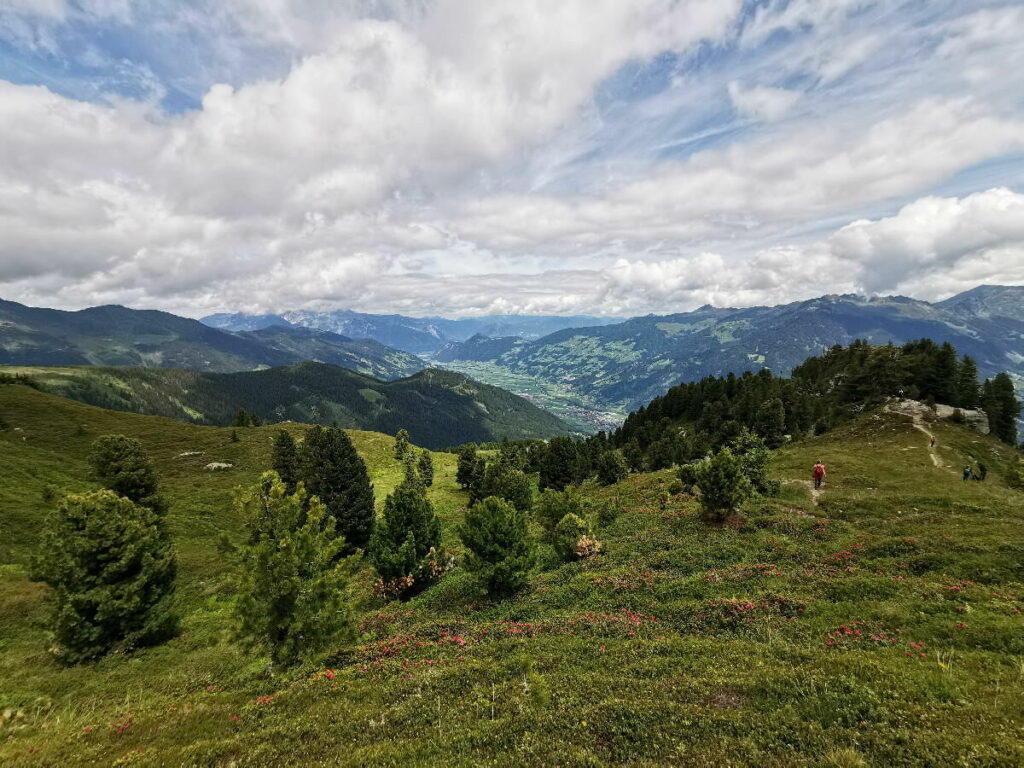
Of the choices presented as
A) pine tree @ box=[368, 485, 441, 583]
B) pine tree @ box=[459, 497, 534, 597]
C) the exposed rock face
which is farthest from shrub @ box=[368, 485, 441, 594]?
the exposed rock face

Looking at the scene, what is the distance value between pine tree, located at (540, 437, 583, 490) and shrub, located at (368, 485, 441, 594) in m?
49.4

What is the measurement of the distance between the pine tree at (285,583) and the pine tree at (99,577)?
11.5m

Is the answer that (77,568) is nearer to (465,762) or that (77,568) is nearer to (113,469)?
(113,469)

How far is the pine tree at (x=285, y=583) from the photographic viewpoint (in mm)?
19672

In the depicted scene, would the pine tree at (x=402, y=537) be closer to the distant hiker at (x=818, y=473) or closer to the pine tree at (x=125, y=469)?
the pine tree at (x=125, y=469)

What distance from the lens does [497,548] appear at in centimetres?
3164

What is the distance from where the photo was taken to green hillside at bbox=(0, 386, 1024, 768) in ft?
35.2

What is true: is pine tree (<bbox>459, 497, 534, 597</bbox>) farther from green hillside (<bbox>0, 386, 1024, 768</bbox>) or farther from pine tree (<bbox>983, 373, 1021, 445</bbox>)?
pine tree (<bbox>983, 373, 1021, 445</bbox>)

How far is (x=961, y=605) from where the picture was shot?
Result: 17547mm

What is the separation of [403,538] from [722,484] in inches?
1170

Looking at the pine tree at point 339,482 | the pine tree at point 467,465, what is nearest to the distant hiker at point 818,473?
the pine tree at point 339,482

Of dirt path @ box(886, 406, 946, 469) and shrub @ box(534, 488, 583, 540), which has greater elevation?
dirt path @ box(886, 406, 946, 469)


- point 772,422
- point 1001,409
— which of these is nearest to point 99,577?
point 772,422

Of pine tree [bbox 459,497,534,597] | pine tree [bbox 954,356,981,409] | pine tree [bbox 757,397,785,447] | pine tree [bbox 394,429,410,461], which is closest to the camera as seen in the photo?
pine tree [bbox 459,497,534,597]
